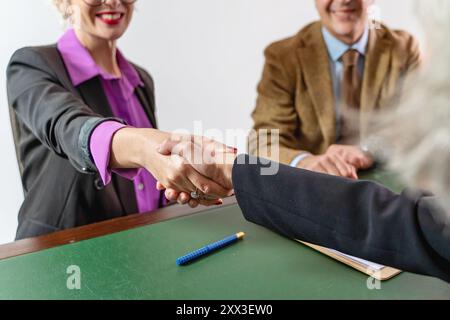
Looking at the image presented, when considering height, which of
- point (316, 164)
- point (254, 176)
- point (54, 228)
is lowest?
point (54, 228)

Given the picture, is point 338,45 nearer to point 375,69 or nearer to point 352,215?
point 375,69

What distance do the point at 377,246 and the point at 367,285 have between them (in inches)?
6.1

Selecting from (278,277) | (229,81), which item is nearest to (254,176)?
(278,277)

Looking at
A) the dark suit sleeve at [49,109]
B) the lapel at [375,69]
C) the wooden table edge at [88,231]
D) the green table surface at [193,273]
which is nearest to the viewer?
the green table surface at [193,273]

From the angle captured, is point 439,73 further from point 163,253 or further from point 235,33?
point 235,33

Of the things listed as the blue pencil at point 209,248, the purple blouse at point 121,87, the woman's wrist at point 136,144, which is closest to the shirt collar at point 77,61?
the purple blouse at point 121,87

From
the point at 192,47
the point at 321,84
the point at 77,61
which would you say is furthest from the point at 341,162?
the point at 192,47

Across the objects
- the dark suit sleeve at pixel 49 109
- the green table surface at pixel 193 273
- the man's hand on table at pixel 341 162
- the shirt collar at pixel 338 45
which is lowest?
the green table surface at pixel 193 273

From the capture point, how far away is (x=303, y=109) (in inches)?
62.8

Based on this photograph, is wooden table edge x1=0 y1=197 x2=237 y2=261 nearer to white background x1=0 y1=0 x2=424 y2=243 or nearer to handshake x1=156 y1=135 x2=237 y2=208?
handshake x1=156 y1=135 x2=237 y2=208

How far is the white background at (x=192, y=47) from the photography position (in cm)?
186

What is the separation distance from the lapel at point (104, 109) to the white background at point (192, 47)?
2.42 feet

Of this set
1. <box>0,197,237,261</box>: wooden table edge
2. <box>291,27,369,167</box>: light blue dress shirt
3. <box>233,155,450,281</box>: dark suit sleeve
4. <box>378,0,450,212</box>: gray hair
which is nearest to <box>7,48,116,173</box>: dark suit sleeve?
<box>0,197,237,261</box>: wooden table edge

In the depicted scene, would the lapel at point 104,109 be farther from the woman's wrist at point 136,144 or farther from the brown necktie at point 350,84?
the brown necktie at point 350,84
